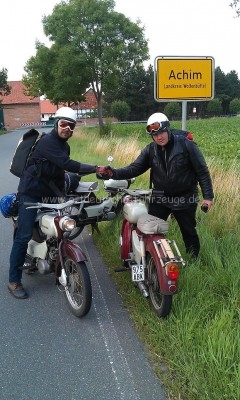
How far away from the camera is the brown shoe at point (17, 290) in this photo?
433cm

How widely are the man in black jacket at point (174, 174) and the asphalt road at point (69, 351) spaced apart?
107 centimetres

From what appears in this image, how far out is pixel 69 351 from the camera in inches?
130

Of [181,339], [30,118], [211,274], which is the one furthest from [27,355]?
[30,118]

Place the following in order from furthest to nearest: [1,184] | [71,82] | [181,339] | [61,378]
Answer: [71,82] → [1,184] → [181,339] → [61,378]

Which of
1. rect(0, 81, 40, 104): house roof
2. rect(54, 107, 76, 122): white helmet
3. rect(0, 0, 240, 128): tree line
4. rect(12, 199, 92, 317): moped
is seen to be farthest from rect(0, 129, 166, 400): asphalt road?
rect(0, 81, 40, 104): house roof

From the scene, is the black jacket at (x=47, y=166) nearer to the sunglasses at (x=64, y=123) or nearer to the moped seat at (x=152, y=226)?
the sunglasses at (x=64, y=123)

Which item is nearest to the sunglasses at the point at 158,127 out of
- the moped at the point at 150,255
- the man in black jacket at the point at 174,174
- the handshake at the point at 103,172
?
the man in black jacket at the point at 174,174

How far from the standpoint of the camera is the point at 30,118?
7400 cm

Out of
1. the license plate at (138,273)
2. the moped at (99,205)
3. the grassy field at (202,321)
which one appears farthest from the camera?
the moped at (99,205)

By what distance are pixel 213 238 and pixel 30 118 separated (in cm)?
7262

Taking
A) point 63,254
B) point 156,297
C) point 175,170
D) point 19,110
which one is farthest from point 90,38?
point 19,110

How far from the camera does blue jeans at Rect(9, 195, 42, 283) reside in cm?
424

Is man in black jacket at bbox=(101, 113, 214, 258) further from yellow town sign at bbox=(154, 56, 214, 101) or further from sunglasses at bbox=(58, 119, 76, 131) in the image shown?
yellow town sign at bbox=(154, 56, 214, 101)

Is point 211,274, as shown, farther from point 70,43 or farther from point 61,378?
point 70,43
